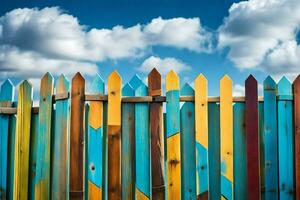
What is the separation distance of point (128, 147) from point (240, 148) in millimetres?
1407

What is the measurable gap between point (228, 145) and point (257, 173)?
51 centimetres

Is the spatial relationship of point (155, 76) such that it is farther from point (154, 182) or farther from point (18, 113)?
point (18, 113)

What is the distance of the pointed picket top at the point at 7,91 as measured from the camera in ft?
16.1

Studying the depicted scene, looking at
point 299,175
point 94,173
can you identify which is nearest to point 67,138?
point 94,173

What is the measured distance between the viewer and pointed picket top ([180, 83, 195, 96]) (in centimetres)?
454

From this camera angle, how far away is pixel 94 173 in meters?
4.49

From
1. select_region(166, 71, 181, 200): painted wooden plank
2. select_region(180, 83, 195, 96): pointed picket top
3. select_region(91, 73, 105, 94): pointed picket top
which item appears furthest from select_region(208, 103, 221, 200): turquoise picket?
select_region(91, 73, 105, 94): pointed picket top

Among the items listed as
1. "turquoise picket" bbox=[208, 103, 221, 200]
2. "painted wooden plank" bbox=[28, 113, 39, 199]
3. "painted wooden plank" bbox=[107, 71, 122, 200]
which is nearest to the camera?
"painted wooden plank" bbox=[107, 71, 122, 200]

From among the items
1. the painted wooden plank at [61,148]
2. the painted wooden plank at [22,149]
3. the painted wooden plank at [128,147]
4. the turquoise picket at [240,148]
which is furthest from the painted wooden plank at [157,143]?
the painted wooden plank at [22,149]

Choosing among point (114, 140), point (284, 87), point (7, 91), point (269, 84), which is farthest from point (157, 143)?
point (7, 91)

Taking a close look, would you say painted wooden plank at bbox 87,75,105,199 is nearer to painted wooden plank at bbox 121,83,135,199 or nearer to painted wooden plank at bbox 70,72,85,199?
painted wooden plank at bbox 70,72,85,199

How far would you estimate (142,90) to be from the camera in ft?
14.8

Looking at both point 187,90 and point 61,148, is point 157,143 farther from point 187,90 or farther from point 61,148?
point 61,148

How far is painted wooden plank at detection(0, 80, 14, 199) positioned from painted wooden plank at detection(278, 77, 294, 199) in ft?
11.6
